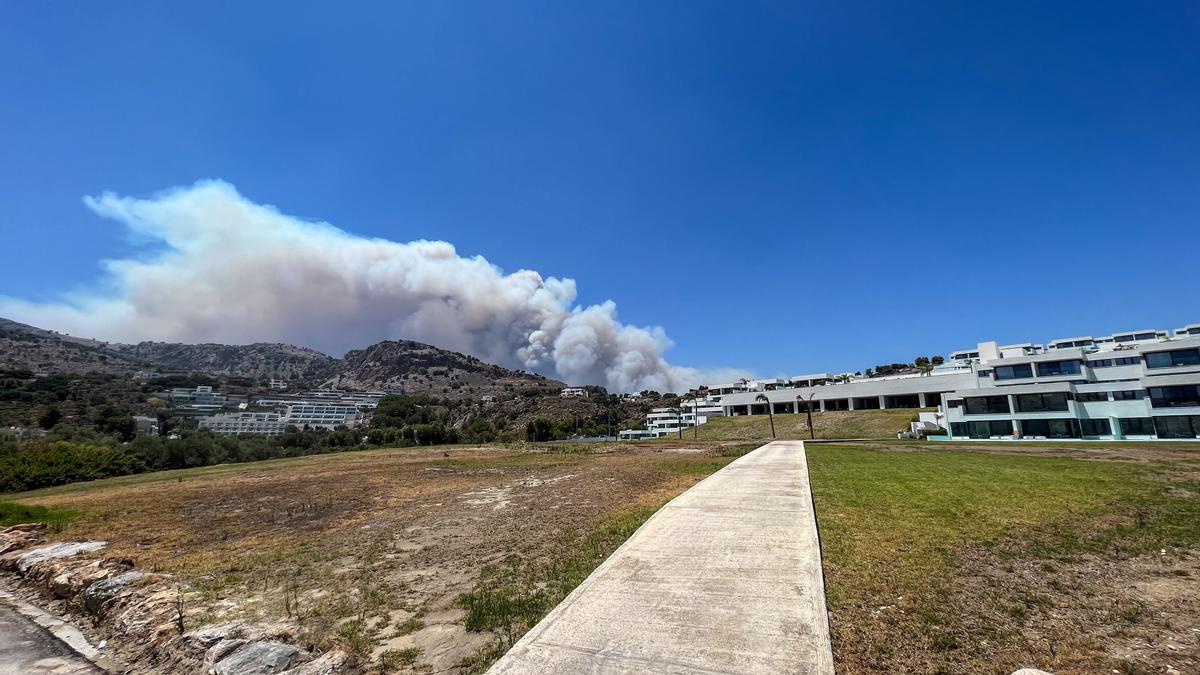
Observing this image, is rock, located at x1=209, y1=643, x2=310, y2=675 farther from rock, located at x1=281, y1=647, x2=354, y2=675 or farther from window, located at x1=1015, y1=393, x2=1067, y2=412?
window, located at x1=1015, y1=393, x2=1067, y2=412

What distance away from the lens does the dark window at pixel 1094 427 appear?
43.9m

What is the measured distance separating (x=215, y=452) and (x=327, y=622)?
259 feet

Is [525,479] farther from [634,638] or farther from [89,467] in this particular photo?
[89,467]

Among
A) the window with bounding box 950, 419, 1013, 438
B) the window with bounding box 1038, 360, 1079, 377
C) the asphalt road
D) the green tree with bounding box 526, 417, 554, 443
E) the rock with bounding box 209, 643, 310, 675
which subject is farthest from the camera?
the green tree with bounding box 526, 417, 554, 443

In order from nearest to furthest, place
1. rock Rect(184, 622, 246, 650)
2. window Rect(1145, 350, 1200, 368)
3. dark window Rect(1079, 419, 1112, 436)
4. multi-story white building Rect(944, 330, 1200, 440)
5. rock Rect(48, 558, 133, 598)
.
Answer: rock Rect(184, 622, 246, 650)
rock Rect(48, 558, 133, 598)
multi-story white building Rect(944, 330, 1200, 440)
window Rect(1145, 350, 1200, 368)
dark window Rect(1079, 419, 1112, 436)

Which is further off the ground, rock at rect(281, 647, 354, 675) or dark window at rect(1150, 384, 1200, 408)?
dark window at rect(1150, 384, 1200, 408)

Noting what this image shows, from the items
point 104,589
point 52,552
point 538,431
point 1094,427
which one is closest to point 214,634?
point 104,589

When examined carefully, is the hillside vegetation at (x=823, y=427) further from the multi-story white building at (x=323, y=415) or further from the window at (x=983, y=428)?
the multi-story white building at (x=323, y=415)

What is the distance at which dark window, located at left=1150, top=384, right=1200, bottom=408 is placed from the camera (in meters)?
39.3

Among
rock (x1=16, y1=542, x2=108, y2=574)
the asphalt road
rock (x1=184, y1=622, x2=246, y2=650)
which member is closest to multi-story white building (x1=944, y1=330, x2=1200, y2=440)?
rock (x1=184, y1=622, x2=246, y2=650)

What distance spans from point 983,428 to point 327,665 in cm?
6170

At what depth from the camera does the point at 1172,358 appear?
41781 millimetres

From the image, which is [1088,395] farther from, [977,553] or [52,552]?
[52,552]

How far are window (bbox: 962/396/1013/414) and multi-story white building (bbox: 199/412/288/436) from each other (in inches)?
6670
